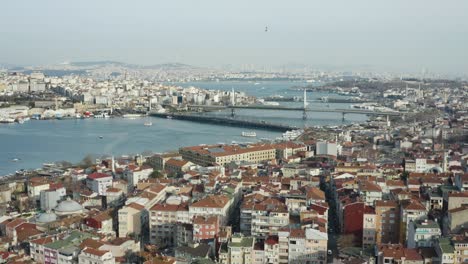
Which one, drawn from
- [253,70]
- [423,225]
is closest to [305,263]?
[423,225]

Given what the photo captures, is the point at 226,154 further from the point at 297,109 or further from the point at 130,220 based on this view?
the point at 297,109

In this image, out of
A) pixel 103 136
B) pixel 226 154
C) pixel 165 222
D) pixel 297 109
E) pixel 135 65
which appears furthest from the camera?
pixel 135 65

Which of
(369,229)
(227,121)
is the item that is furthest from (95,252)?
(227,121)

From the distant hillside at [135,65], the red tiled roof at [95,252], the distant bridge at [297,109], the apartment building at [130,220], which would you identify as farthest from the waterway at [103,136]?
the distant hillside at [135,65]

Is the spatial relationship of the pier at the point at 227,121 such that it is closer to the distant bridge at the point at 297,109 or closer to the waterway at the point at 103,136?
the waterway at the point at 103,136

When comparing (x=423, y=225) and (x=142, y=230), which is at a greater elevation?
(x=423, y=225)

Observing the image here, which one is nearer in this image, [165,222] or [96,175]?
[165,222]

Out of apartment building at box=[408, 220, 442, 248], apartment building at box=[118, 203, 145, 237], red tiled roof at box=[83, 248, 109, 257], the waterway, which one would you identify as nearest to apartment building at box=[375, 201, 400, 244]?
apartment building at box=[408, 220, 442, 248]

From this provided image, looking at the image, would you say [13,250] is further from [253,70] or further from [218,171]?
[253,70]

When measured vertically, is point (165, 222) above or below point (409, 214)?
below
